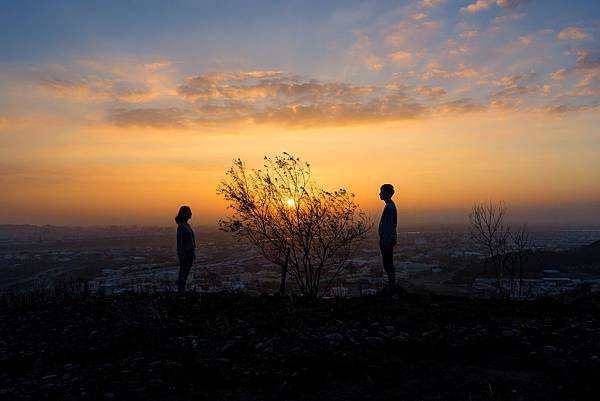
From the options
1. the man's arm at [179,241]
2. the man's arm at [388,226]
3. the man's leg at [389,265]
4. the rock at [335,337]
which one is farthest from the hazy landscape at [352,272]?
the rock at [335,337]

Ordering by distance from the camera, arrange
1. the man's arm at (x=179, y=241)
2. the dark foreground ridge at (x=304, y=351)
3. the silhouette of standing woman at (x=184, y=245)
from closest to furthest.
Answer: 1. the dark foreground ridge at (x=304, y=351)
2. the silhouette of standing woman at (x=184, y=245)
3. the man's arm at (x=179, y=241)

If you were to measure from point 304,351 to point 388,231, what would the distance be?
4925 millimetres

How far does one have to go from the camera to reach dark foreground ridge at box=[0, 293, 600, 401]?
17.1 feet

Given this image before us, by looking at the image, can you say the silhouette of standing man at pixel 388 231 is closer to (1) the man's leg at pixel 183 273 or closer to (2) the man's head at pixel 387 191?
(2) the man's head at pixel 387 191

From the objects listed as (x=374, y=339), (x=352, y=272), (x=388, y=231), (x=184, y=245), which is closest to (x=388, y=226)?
(x=388, y=231)

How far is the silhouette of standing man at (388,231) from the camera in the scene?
418 inches

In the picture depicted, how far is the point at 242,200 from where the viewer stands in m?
14.9

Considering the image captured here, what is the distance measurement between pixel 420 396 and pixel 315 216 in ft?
34.0

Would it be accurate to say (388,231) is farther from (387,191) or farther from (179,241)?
(179,241)

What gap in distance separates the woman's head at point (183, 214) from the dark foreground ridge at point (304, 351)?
338 centimetres

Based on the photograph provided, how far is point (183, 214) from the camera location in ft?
41.4

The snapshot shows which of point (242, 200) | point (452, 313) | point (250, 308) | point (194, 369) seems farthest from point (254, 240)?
point (194, 369)

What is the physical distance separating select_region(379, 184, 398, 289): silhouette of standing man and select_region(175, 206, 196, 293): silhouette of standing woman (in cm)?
522

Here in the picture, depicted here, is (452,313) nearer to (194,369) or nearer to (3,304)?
(194,369)
